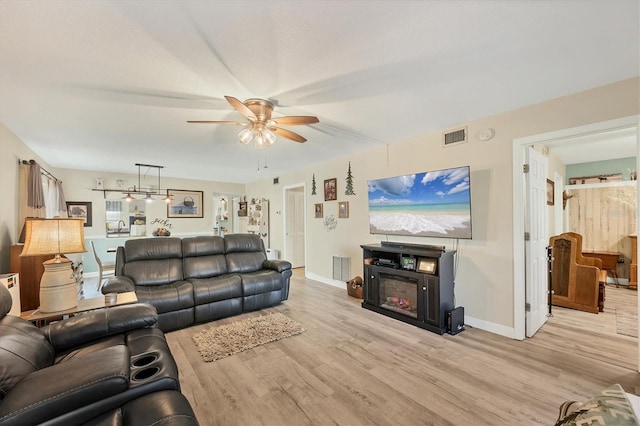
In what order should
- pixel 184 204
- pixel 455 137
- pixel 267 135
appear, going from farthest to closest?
pixel 184 204
pixel 455 137
pixel 267 135

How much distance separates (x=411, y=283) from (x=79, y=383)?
3.11 meters

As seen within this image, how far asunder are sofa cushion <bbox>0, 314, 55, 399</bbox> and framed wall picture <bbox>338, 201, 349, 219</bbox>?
395 cm

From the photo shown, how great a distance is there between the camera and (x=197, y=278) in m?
3.68

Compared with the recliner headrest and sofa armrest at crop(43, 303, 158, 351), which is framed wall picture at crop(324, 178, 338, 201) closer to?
the recliner headrest

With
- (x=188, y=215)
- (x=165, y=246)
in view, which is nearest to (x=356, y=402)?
(x=165, y=246)

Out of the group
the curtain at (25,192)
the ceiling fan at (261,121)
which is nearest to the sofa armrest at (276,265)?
the ceiling fan at (261,121)

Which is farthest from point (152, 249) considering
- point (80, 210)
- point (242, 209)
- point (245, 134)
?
point (242, 209)

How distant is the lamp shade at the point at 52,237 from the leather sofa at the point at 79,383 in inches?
17.0

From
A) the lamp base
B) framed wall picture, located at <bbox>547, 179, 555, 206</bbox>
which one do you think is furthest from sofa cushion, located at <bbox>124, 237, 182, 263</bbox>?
framed wall picture, located at <bbox>547, 179, 555, 206</bbox>

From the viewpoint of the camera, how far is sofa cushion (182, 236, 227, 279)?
376 centimetres

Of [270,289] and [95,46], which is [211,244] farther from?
[95,46]

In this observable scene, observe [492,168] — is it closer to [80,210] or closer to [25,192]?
[25,192]

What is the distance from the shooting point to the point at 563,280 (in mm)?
3910

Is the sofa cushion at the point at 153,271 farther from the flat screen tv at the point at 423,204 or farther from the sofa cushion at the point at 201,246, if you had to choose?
the flat screen tv at the point at 423,204
